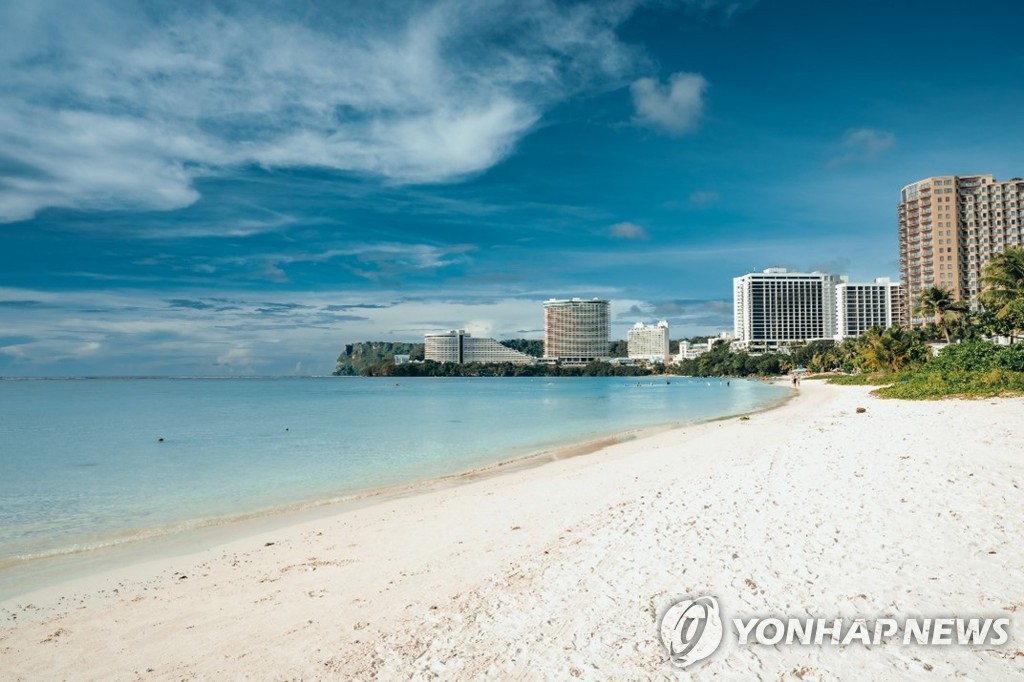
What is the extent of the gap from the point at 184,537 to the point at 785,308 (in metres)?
210

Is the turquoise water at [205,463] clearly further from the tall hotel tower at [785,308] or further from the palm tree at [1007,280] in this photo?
the tall hotel tower at [785,308]

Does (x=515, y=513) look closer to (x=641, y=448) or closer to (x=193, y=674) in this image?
(x=193, y=674)

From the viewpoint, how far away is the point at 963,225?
107 m

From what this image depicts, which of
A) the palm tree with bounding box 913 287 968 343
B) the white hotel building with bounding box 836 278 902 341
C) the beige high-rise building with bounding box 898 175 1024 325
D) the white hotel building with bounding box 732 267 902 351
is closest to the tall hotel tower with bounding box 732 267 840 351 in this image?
the white hotel building with bounding box 732 267 902 351

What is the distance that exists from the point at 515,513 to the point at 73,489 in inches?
521

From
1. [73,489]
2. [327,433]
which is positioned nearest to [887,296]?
[327,433]

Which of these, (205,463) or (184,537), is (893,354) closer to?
(205,463)

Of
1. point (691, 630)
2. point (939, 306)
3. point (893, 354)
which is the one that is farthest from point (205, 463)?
point (939, 306)

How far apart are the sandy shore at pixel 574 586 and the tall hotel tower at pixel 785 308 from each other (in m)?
197

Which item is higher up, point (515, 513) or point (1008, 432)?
point (1008, 432)

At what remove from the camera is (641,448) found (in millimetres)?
19453

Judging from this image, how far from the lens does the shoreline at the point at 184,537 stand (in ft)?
27.6

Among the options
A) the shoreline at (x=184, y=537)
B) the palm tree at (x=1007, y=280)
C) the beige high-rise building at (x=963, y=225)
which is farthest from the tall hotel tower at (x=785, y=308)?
the shoreline at (x=184, y=537)

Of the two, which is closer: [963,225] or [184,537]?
[184,537]
